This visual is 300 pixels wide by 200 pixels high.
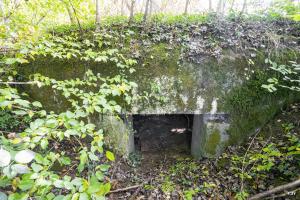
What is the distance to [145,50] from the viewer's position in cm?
356

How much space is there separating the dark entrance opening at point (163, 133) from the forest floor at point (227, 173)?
1.11m

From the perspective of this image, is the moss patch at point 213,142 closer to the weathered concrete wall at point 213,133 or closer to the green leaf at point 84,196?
the weathered concrete wall at point 213,133

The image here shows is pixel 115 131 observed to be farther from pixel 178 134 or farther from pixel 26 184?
pixel 26 184

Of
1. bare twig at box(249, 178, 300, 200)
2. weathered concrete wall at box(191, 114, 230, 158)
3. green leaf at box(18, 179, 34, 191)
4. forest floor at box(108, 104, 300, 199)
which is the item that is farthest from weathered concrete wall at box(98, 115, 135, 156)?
green leaf at box(18, 179, 34, 191)

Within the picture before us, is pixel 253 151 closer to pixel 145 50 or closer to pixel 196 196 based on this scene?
pixel 196 196

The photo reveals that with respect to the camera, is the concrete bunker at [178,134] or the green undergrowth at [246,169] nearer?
the green undergrowth at [246,169]

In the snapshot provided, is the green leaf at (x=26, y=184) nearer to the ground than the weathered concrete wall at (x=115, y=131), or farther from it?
farther from it

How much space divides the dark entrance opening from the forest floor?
3.64 ft

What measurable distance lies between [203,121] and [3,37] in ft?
10.8

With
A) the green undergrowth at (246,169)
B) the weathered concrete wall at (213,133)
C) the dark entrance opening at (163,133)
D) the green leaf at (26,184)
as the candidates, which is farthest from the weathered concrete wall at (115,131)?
the green leaf at (26,184)

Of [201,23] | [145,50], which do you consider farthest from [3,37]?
[201,23]

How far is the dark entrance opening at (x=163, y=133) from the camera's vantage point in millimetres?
5102

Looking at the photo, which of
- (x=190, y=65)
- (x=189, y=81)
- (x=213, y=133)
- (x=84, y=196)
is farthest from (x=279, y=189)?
(x=84, y=196)

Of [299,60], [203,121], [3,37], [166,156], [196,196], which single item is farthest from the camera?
[166,156]
